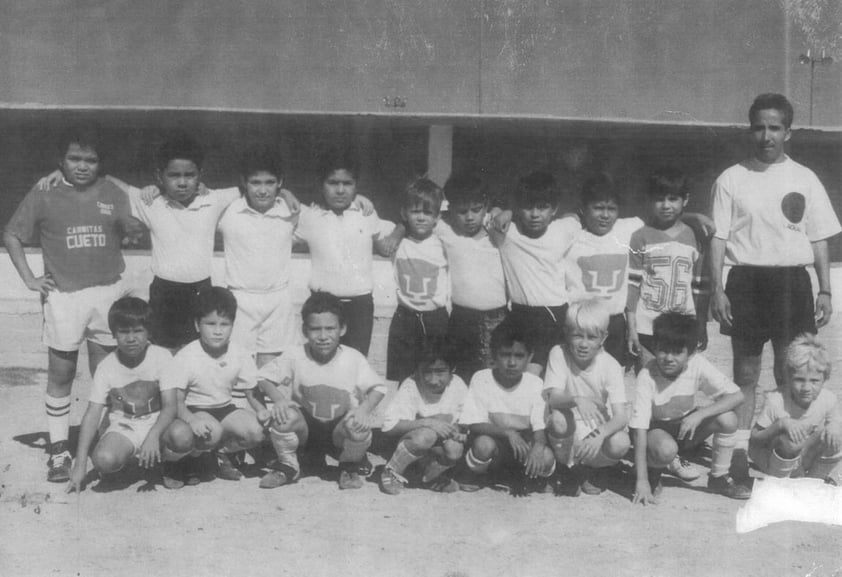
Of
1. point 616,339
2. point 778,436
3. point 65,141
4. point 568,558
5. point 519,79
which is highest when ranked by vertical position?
point 519,79

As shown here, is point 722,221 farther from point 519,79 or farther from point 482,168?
point 482,168

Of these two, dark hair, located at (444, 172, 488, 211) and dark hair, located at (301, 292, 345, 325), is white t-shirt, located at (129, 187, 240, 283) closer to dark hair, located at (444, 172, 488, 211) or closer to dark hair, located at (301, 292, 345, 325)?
dark hair, located at (301, 292, 345, 325)

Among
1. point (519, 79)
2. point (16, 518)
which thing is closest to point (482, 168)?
point (519, 79)

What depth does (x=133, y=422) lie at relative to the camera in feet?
11.4

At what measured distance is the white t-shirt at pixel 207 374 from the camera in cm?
346

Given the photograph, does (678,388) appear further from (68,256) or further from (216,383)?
(68,256)

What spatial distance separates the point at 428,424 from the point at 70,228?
1664 millimetres

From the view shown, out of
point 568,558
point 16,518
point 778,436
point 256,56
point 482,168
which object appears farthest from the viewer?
point 482,168

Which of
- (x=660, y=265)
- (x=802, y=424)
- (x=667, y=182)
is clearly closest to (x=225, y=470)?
(x=660, y=265)

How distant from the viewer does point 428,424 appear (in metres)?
3.42

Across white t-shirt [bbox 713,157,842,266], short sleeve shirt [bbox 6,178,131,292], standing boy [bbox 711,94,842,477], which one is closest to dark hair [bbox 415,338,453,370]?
standing boy [bbox 711,94,842,477]

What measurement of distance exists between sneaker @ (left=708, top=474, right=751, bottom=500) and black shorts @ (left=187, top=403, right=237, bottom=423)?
75.6 inches

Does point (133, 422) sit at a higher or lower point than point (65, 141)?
lower

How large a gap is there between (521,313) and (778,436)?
3.59 feet
